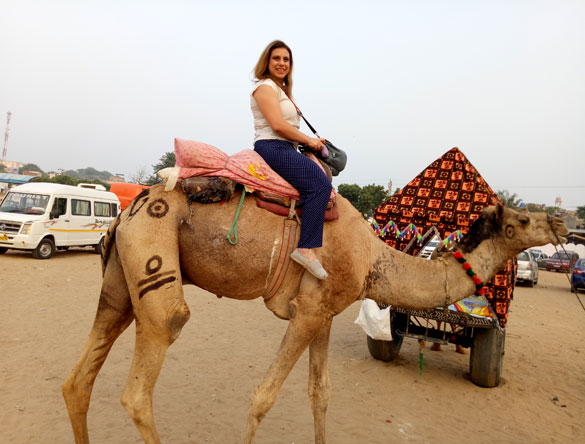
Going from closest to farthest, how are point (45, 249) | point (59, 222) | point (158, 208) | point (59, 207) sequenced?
point (158, 208)
point (45, 249)
point (59, 222)
point (59, 207)

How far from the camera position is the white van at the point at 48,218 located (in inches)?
547

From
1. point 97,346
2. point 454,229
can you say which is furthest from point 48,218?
point 454,229

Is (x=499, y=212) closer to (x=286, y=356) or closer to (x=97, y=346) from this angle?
(x=286, y=356)

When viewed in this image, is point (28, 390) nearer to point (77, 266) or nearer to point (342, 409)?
point (342, 409)

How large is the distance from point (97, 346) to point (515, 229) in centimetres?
306

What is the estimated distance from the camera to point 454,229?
5504mm

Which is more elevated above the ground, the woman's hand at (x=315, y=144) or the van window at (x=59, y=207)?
the woman's hand at (x=315, y=144)

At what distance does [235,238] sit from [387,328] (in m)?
3.88

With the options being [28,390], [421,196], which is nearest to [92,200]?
[28,390]

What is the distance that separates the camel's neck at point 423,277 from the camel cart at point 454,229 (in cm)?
212

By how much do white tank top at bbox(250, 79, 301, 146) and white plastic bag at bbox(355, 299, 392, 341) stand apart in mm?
3680

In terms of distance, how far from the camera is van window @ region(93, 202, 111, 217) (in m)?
16.9

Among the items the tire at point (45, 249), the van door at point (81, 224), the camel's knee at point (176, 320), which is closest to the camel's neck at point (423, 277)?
the camel's knee at point (176, 320)

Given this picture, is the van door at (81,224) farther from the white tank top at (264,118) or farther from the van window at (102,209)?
the white tank top at (264,118)
